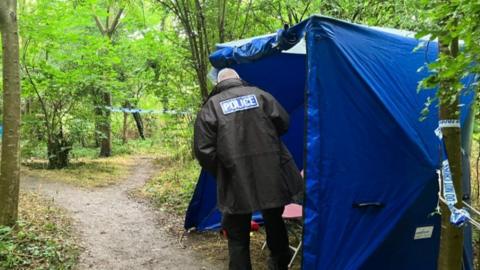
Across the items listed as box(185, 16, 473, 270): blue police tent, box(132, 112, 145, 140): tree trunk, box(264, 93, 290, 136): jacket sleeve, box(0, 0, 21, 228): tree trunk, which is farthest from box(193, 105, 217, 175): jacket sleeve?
box(132, 112, 145, 140): tree trunk

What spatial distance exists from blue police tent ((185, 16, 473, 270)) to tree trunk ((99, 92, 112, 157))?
9.11m

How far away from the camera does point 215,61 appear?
4355mm

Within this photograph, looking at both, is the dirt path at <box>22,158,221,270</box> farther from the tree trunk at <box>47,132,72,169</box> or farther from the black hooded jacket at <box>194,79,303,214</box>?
the tree trunk at <box>47,132,72,169</box>

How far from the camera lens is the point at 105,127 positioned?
1284 centimetres

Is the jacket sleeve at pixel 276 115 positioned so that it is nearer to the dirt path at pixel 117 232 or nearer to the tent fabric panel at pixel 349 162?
the tent fabric panel at pixel 349 162

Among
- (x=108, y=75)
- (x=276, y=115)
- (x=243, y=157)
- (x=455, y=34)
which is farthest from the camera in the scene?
(x=108, y=75)

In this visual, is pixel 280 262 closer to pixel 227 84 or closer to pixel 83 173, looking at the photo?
pixel 227 84

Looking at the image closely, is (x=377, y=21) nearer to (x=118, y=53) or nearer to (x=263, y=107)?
(x=263, y=107)

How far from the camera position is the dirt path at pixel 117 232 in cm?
423

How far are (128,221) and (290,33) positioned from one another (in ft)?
12.1

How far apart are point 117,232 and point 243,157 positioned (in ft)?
8.89

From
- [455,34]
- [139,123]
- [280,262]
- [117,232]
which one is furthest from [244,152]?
[139,123]

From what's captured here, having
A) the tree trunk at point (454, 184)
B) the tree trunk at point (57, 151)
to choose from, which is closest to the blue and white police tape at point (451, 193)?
the tree trunk at point (454, 184)

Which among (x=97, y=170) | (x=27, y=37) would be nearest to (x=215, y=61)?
(x=27, y=37)
